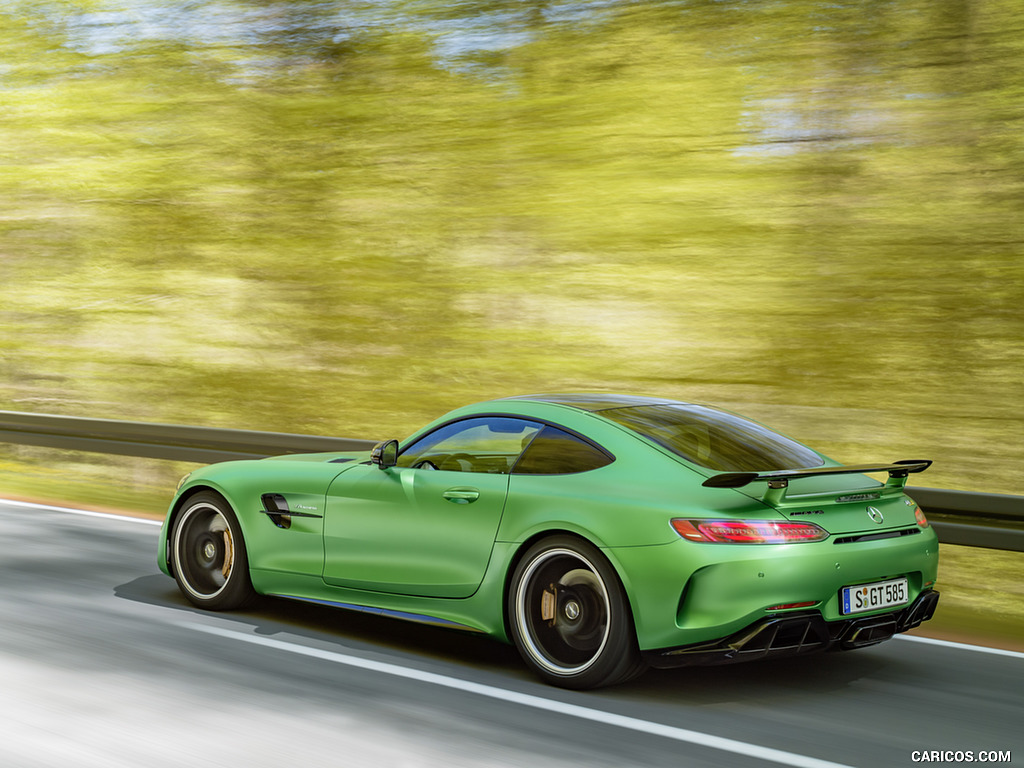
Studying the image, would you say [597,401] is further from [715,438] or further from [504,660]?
[504,660]

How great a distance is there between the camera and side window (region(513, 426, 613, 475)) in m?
4.98

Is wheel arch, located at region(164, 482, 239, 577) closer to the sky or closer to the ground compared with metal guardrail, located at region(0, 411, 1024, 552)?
closer to the sky

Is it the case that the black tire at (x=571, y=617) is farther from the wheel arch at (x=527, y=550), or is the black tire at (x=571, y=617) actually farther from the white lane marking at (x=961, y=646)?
the white lane marking at (x=961, y=646)

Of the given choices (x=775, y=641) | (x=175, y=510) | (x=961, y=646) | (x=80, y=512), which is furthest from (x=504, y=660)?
(x=80, y=512)

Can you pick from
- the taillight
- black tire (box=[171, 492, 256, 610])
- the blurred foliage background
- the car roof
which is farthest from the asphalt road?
the blurred foliage background

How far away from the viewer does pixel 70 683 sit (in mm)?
4777

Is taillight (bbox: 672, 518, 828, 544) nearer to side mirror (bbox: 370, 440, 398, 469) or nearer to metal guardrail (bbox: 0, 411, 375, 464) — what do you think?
side mirror (bbox: 370, 440, 398, 469)

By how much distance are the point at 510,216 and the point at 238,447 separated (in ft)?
17.0

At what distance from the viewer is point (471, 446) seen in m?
5.72

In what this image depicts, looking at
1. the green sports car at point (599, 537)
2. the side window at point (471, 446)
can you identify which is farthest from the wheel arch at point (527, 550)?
the side window at point (471, 446)

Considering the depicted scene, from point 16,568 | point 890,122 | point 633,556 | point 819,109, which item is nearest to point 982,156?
point 890,122

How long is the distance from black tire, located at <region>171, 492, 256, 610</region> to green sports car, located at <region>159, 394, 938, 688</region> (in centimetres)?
2

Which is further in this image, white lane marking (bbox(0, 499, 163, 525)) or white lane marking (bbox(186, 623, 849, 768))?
white lane marking (bbox(0, 499, 163, 525))

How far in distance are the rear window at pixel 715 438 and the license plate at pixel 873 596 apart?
67 centimetres
